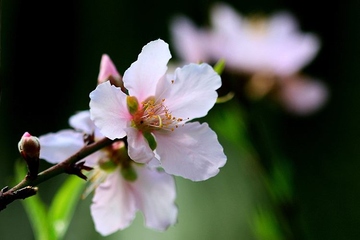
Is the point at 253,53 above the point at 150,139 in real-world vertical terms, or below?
below

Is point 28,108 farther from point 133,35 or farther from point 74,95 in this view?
point 133,35

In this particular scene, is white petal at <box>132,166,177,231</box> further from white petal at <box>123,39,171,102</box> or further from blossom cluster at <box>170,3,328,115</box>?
blossom cluster at <box>170,3,328,115</box>

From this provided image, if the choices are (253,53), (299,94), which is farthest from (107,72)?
(299,94)

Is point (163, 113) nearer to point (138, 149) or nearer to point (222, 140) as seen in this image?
point (138, 149)

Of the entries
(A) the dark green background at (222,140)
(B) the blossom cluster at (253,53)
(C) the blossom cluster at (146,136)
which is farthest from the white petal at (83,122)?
(A) the dark green background at (222,140)

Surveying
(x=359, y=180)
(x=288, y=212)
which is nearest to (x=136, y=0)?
(x=359, y=180)

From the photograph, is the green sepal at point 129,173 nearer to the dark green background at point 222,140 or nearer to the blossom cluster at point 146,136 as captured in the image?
the blossom cluster at point 146,136

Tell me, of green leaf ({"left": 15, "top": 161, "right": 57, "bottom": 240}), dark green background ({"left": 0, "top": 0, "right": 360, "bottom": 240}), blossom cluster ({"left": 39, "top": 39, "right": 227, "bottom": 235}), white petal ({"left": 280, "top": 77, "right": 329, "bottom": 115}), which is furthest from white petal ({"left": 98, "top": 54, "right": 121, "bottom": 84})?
dark green background ({"left": 0, "top": 0, "right": 360, "bottom": 240})
